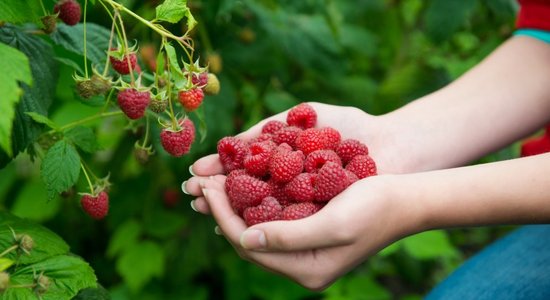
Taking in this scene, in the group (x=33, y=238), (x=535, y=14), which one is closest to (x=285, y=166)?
(x=33, y=238)

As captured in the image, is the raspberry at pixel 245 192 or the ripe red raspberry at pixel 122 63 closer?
the ripe red raspberry at pixel 122 63

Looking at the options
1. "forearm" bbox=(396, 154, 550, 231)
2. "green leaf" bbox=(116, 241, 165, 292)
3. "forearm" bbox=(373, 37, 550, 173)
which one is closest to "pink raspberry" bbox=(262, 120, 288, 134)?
"forearm" bbox=(373, 37, 550, 173)

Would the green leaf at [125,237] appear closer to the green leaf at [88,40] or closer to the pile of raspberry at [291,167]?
the pile of raspberry at [291,167]

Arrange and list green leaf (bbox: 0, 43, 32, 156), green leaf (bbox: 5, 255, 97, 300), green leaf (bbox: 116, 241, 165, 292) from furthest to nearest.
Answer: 1. green leaf (bbox: 116, 241, 165, 292)
2. green leaf (bbox: 5, 255, 97, 300)
3. green leaf (bbox: 0, 43, 32, 156)

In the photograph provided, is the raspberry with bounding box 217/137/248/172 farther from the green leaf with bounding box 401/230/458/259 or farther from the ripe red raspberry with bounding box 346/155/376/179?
the green leaf with bounding box 401/230/458/259

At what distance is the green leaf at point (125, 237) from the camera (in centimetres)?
191

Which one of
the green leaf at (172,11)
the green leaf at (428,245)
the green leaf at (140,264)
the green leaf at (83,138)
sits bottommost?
the green leaf at (140,264)

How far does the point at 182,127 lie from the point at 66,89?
700 mm

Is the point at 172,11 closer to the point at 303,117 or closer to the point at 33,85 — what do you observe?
the point at 33,85

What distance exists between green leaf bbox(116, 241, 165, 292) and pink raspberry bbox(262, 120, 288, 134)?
2.45 ft

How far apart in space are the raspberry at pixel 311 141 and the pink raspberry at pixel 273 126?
71 millimetres

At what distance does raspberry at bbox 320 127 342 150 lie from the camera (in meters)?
1.25

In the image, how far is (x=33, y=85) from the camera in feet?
3.34

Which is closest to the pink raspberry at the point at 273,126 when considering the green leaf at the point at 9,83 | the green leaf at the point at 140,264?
the green leaf at the point at 9,83
